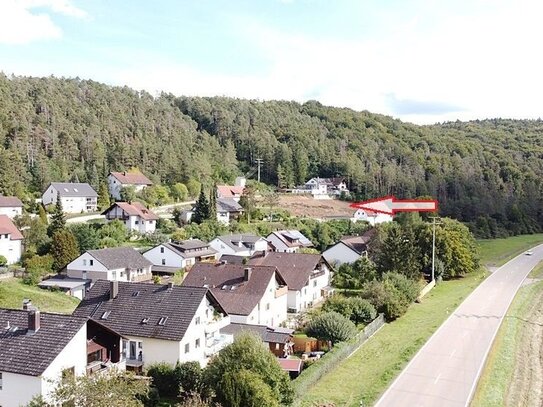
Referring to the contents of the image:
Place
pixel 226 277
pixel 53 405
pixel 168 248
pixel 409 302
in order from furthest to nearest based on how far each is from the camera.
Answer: pixel 168 248
pixel 409 302
pixel 226 277
pixel 53 405

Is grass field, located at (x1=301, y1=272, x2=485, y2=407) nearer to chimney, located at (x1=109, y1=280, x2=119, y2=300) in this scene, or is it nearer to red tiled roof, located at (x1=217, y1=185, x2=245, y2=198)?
chimney, located at (x1=109, y1=280, x2=119, y2=300)

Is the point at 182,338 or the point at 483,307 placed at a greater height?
the point at 182,338

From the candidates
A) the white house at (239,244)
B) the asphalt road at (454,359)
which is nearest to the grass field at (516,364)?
the asphalt road at (454,359)

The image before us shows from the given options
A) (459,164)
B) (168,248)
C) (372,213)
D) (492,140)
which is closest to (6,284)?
(168,248)

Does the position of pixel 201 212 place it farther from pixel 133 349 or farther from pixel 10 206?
pixel 133 349

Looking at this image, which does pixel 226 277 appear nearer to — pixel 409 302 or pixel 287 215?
pixel 409 302

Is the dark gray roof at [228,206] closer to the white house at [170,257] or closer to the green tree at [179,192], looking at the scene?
the green tree at [179,192]

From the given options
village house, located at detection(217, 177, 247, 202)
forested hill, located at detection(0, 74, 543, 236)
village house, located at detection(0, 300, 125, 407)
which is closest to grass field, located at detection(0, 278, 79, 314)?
village house, located at detection(0, 300, 125, 407)
